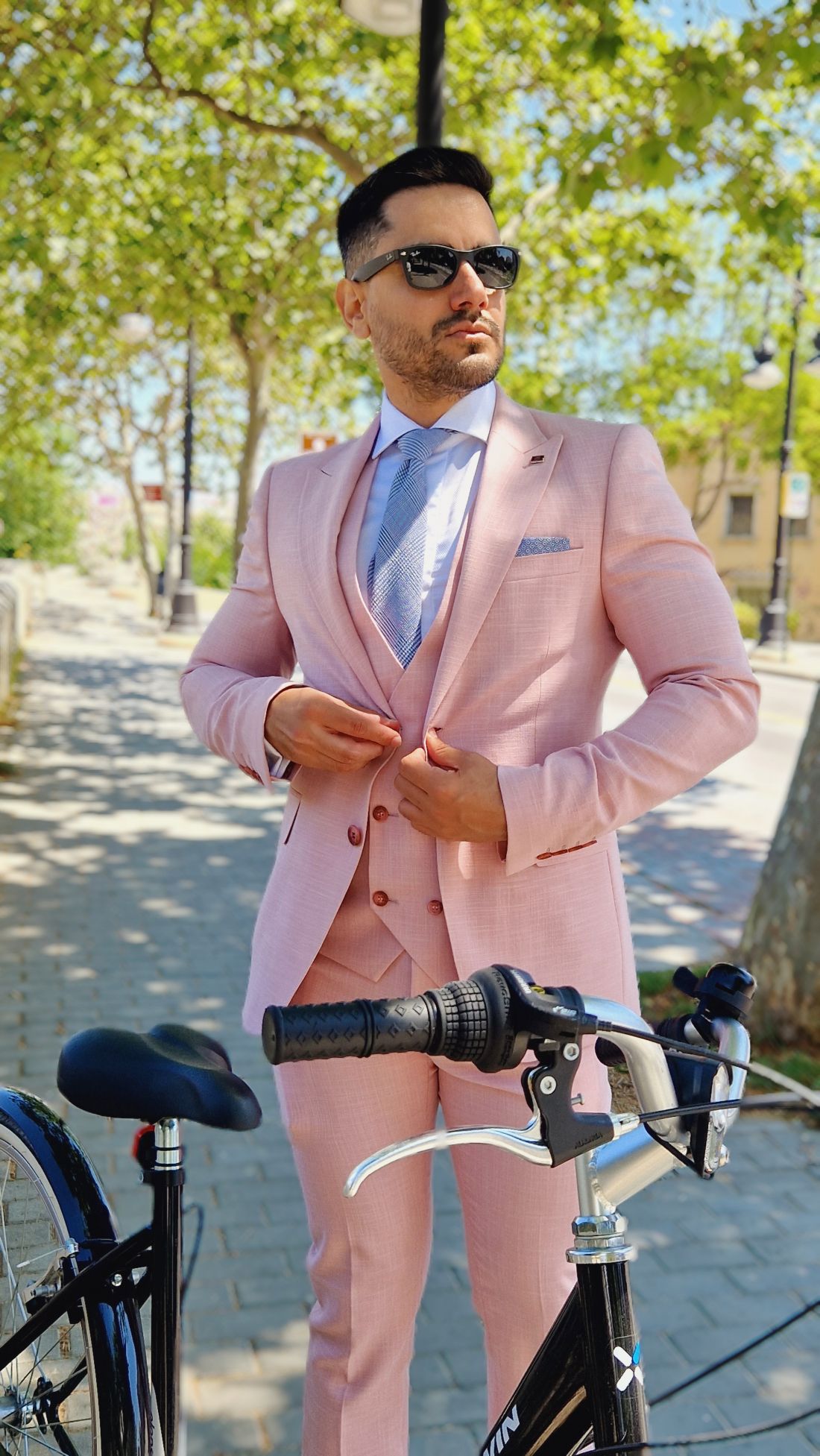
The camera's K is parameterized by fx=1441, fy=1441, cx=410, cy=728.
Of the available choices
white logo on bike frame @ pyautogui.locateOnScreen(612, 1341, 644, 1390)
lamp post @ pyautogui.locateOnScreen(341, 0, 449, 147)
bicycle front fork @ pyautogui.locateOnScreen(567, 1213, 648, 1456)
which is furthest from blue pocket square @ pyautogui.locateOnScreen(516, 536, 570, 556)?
lamp post @ pyautogui.locateOnScreen(341, 0, 449, 147)

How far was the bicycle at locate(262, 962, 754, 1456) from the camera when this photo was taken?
130cm

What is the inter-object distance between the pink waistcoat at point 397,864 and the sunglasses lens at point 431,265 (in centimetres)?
39

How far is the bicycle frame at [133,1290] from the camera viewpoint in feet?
6.52

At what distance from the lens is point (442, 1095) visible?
2324 millimetres

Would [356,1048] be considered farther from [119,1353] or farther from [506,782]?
[119,1353]

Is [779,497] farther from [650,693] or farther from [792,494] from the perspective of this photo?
[650,693]

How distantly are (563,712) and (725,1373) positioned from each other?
2203mm

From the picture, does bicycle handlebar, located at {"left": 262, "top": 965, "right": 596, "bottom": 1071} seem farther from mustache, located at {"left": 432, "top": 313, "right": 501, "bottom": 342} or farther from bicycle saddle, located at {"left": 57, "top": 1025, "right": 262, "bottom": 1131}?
mustache, located at {"left": 432, "top": 313, "right": 501, "bottom": 342}

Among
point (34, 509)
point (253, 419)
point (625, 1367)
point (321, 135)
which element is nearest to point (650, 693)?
point (625, 1367)

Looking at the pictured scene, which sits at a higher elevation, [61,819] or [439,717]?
[439,717]

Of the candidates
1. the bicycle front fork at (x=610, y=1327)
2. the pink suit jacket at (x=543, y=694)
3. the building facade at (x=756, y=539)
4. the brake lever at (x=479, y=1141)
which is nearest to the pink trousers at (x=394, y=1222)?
the pink suit jacket at (x=543, y=694)

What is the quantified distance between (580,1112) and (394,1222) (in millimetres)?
958

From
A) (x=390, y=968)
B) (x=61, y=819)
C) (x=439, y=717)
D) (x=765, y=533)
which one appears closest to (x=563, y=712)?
(x=439, y=717)

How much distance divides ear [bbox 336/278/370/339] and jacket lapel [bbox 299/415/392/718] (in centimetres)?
16
